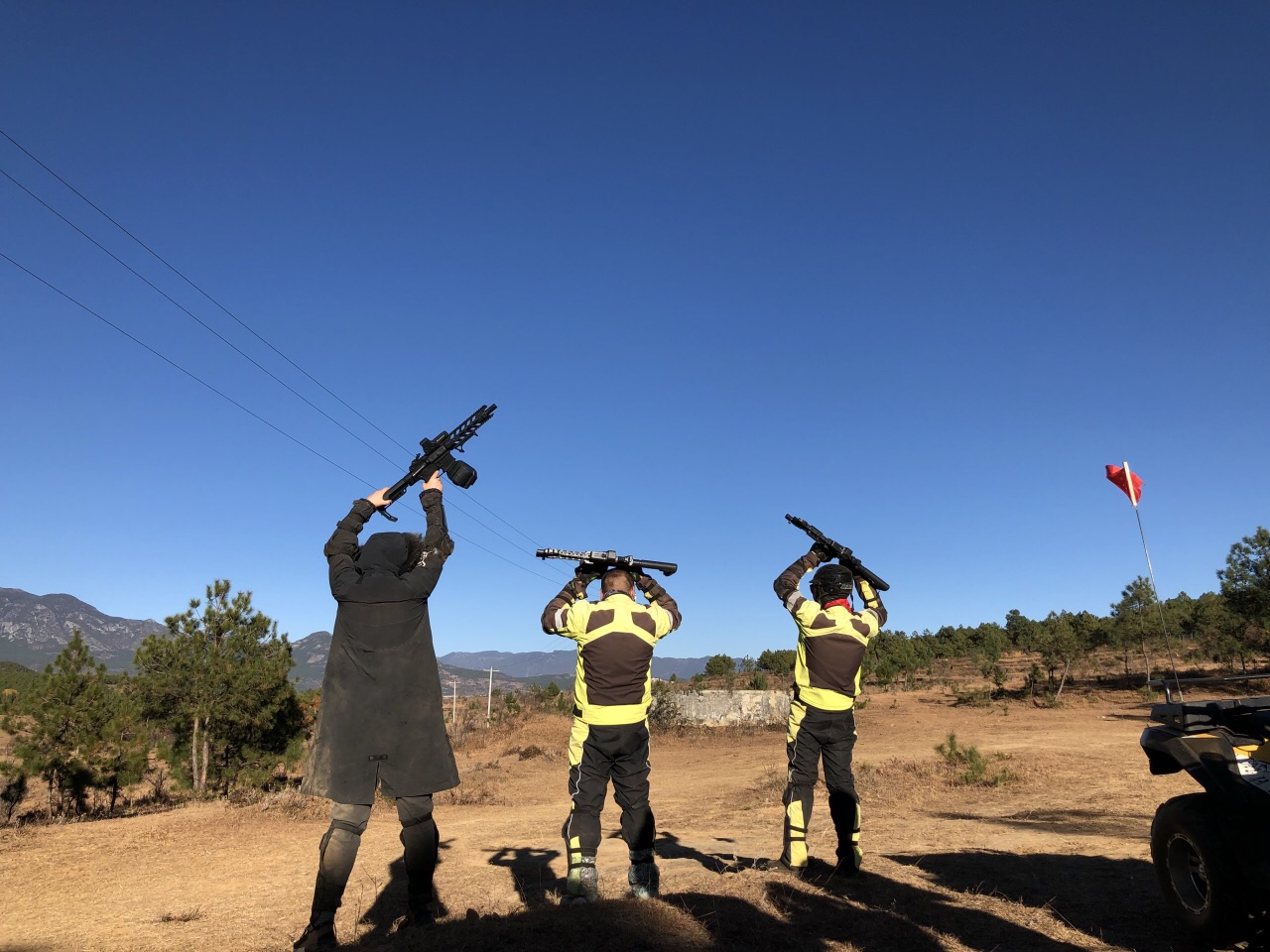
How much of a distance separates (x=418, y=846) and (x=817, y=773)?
314 cm

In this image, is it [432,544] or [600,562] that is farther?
[600,562]

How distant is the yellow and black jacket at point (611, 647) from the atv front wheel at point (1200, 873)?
3216 millimetres

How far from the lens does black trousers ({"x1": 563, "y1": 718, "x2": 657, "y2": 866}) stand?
17.2 ft

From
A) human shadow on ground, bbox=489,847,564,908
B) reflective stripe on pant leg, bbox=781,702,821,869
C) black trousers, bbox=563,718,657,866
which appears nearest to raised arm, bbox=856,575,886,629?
reflective stripe on pant leg, bbox=781,702,821,869

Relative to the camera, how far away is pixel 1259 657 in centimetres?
3931

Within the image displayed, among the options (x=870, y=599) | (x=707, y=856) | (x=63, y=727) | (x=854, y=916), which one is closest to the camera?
(x=854, y=916)

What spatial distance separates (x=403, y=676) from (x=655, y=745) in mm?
20607

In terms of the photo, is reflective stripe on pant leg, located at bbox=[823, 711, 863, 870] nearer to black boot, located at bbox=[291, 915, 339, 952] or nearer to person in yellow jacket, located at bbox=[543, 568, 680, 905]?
person in yellow jacket, located at bbox=[543, 568, 680, 905]

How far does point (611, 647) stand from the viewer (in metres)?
5.40

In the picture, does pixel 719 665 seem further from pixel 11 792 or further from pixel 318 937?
pixel 318 937

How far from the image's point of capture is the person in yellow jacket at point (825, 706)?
5.87 m

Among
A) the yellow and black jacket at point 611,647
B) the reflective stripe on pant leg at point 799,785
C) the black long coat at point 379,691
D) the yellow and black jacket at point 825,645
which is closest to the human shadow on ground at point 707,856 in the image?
the reflective stripe on pant leg at point 799,785

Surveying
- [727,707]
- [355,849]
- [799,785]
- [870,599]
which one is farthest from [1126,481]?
[727,707]

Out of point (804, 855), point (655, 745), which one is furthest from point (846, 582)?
point (655, 745)
